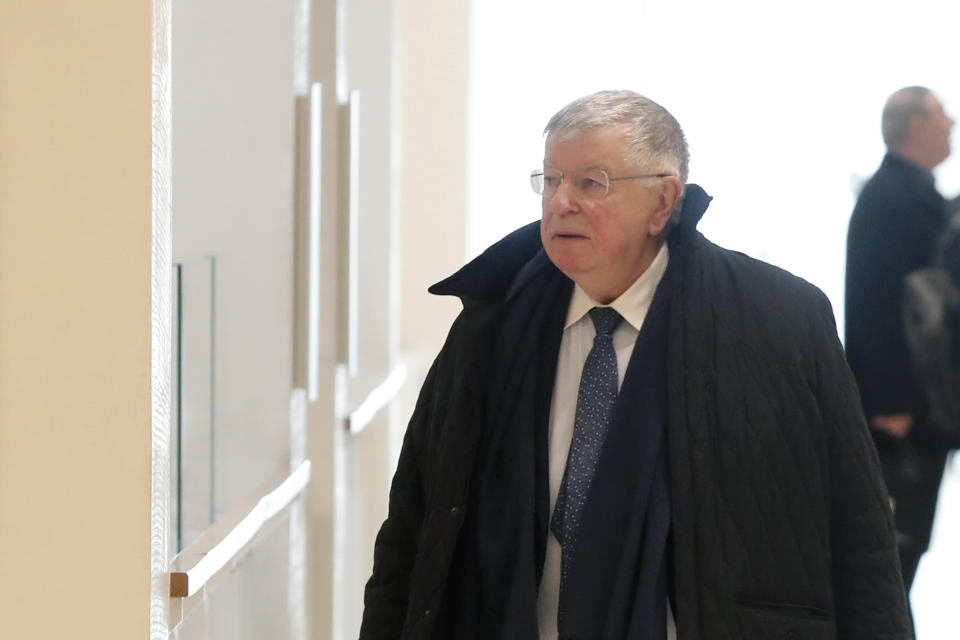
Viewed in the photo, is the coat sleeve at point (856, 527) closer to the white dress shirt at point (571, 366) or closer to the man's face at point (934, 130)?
the white dress shirt at point (571, 366)

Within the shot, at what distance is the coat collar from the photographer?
87.0 inches

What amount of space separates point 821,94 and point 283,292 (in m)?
2.40

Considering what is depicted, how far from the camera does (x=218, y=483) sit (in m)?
2.73

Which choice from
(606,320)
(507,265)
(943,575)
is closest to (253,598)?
(507,265)

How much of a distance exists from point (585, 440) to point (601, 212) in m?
0.37

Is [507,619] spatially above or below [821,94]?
below

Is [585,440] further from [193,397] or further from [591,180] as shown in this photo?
[193,397]

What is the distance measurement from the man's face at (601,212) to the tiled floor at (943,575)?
8.51 feet

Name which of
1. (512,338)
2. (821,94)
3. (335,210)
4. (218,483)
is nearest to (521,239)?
(512,338)

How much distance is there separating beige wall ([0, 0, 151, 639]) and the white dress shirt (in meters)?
0.73

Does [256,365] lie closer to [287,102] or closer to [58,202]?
[287,102]

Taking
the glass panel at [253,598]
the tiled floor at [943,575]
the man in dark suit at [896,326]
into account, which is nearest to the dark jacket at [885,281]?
the man in dark suit at [896,326]

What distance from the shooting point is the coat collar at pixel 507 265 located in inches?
87.0

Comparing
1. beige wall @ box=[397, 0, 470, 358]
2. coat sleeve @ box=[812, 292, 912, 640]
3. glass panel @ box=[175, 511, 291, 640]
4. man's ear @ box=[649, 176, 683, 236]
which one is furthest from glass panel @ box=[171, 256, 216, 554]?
beige wall @ box=[397, 0, 470, 358]
